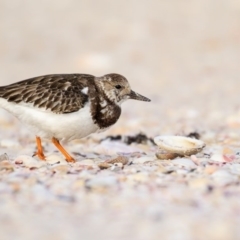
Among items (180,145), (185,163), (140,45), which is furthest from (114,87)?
(140,45)

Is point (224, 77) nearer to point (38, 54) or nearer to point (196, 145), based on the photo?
point (38, 54)

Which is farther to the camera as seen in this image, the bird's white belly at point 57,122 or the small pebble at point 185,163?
the bird's white belly at point 57,122

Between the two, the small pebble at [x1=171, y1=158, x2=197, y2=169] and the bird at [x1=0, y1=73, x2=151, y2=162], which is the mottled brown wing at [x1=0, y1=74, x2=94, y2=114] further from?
the small pebble at [x1=171, y1=158, x2=197, y2=169]

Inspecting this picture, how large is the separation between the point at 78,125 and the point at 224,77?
5469mm

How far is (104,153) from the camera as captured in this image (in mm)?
5426

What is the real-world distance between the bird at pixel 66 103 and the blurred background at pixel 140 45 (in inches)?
116

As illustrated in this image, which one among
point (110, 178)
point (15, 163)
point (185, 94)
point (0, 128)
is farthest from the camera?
point (185, 94)

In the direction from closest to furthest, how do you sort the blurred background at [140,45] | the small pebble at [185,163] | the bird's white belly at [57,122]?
1. the small pebble at [185,163]
2. the bird's white belly at [57,122]
3. the blurred background at [140,45]

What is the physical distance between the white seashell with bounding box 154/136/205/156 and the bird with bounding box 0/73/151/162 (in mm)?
411

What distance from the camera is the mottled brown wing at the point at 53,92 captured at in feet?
15.5

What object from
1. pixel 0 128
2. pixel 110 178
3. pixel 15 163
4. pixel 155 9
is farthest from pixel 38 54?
pixel 110 178

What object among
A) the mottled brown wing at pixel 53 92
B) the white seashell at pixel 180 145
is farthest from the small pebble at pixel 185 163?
the mottled brown wing at pixel 53 92

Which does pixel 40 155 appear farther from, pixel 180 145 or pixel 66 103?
pixel 180 145

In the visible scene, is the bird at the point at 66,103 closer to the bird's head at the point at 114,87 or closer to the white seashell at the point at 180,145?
the bird's head at the point at 114,87
